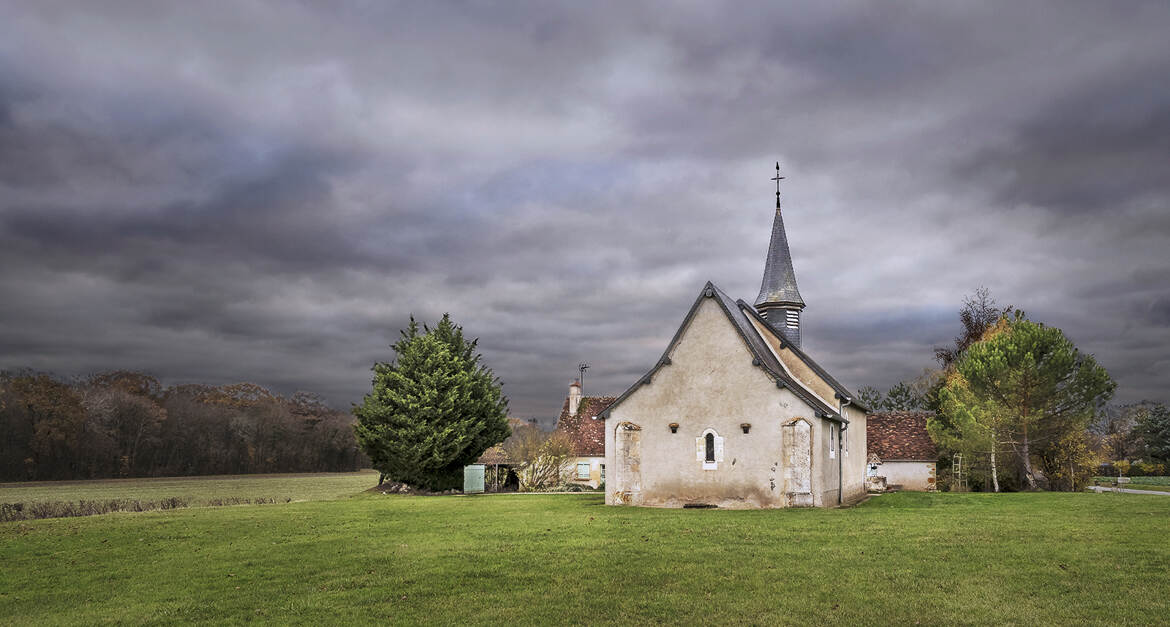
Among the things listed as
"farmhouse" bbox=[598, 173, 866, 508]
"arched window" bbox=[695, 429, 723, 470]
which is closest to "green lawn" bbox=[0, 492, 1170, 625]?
"farmhouse" bbox=[598, 173, 866, 508]

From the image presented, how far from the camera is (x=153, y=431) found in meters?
70.7

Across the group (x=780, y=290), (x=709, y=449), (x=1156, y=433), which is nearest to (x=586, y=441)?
(x=780, y=290)

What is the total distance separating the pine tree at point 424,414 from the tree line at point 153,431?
33.5 metres

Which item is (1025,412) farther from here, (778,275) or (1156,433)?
(1156,433)

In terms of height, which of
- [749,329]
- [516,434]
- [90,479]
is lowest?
[90,479]

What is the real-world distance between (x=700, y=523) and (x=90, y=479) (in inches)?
2407

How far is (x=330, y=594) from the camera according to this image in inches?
499

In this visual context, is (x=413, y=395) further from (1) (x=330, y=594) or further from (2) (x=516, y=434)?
(1) (x=330, y=594)

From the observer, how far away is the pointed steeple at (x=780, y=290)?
134ft

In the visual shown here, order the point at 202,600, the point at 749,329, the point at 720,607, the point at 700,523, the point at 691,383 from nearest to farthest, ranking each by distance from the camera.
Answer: the point at 720,607, the point at 202,600, the point at 700,523, the point at 691,383, the point at 749,329

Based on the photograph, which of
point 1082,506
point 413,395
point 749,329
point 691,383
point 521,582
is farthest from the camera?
point 413,395

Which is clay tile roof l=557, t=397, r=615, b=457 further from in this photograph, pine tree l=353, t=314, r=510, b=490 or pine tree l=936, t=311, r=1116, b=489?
pine tree l=936, t=311, r=1116, b=489

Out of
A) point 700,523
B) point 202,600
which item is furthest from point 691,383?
point 202,600

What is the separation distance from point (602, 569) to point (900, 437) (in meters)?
40.1
